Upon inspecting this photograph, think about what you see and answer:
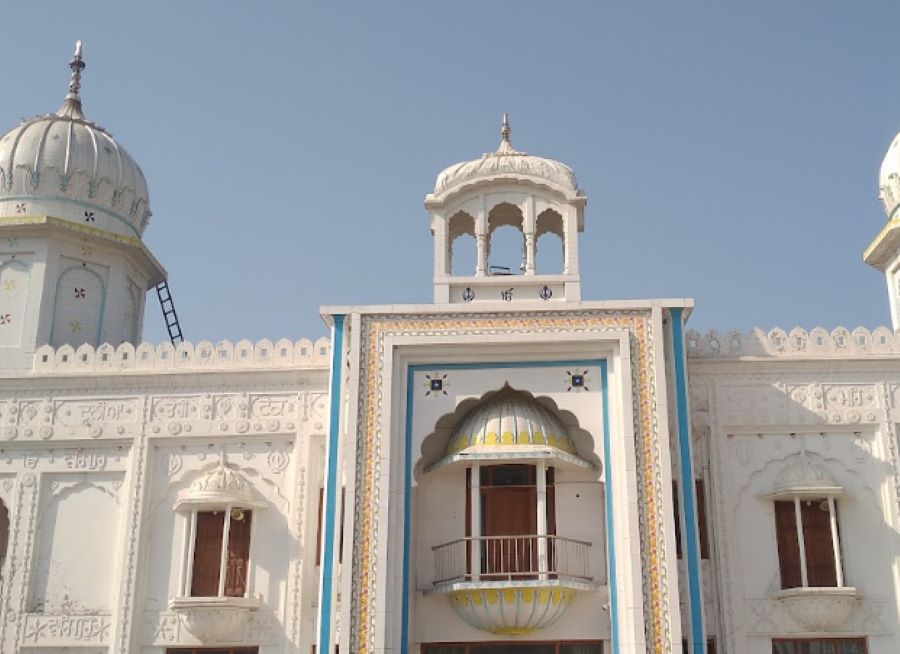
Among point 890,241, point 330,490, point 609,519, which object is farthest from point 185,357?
point 890,241

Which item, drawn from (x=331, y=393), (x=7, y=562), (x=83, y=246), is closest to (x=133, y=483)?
(x=7, y=562)

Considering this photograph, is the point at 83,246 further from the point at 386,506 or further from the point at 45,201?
the point at 386,506

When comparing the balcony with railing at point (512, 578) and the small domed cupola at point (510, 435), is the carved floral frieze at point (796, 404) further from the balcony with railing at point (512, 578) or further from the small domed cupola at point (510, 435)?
the balcony with railing at point (512, 578)

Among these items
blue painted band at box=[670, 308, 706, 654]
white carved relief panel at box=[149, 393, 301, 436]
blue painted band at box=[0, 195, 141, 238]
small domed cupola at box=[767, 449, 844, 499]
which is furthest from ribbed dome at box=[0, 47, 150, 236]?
small domed cupola at box=[767, 449, 844, 499]

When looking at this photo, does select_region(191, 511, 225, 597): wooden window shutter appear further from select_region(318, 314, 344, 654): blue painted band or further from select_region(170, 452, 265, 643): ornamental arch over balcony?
select_region(318, 314, 344, 654): blue painted band

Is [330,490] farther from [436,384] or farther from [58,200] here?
[58,200]

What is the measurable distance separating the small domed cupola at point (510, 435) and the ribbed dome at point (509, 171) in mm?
3001

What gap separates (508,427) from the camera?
47.1 feet

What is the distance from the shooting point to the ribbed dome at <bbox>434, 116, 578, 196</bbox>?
51.1ft

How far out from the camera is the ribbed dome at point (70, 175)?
59.8 feet

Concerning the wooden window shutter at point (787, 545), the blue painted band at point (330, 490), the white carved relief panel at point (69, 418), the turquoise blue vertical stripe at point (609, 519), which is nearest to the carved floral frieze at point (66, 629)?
the white carved relief panel at point (69, 418)

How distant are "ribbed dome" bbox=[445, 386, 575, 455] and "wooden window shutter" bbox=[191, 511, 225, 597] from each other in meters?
3.36

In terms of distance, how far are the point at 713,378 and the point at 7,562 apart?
33.2ft

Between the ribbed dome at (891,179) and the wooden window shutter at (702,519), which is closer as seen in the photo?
the wooden window shutter at (702,519)
